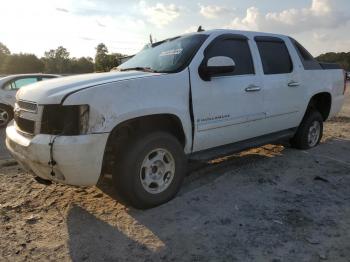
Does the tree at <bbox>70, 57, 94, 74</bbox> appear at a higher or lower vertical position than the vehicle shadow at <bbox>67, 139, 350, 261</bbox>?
higher

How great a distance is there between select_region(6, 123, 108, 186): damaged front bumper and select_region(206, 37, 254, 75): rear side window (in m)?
2.00

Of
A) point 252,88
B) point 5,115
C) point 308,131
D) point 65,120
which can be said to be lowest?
point 5,115

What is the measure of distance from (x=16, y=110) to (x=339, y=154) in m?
5.09

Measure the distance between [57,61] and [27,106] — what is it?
84.5 metres

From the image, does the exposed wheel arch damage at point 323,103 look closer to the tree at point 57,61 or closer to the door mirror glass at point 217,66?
the door mirror glass at point 217,66

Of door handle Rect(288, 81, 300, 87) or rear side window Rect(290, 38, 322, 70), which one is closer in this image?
door handle Rect(288, 81, 300, 87)

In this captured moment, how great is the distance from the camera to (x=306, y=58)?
664 centimetres

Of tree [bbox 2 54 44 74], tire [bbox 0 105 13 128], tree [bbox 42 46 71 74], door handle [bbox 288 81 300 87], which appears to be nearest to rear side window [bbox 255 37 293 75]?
door handle [bbox 288 81 300 87]

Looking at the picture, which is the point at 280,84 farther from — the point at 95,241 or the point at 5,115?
the point at 5,115

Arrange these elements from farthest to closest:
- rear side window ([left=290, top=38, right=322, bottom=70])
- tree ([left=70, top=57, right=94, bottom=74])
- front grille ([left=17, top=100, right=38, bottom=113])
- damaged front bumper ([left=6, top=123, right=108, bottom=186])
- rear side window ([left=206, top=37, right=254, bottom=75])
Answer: tree ([left=70, top=57, right=94, bottom=74]) < rear side window ([left=290, top=38, right=322, bottom=70]) < rear side window ([left=206, top=37, right=254, bottom=75]) < front grille ([left=17, top=100, right=38, bottom=113]) < damaged front bumper ([left=6, top=123, right=108, bottom=186])

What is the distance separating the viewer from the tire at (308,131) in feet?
22.2

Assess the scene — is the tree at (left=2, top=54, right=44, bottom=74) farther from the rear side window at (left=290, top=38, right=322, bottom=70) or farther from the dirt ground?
the dirt ground

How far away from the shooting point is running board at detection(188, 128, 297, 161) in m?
4.83

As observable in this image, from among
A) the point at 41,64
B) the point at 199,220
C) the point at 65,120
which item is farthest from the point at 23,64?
the point at 199,220
